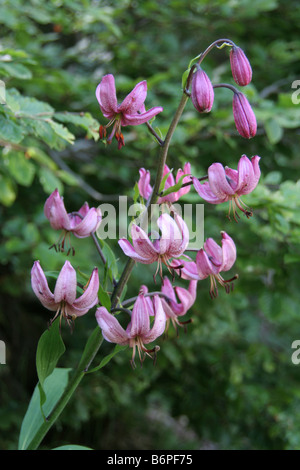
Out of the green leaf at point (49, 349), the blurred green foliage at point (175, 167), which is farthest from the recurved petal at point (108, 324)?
the blurred green foliage at point (175, 167)

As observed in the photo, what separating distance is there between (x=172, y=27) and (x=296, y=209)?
1461mm

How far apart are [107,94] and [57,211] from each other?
227 mm

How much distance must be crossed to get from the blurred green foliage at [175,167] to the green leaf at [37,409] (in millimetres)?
470

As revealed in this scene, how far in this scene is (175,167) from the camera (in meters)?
1.91

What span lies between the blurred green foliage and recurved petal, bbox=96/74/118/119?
1.84 feet

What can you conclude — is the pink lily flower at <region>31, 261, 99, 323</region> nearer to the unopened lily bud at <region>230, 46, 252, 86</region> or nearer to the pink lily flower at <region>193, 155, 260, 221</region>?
the pink lily flower at <region>193, 155, 260, 221</region>

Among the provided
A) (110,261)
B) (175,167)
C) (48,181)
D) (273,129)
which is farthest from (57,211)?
(175,167)

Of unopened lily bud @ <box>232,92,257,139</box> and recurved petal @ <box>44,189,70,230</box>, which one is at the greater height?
unopened lily bud @ <box>232,92,257,139</box>

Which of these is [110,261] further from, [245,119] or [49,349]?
[245,119]

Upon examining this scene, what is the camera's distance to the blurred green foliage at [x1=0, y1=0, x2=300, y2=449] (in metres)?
1.56

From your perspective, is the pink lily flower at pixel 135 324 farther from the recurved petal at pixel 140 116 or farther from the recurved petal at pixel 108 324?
the recurved petal at pixel 140 116

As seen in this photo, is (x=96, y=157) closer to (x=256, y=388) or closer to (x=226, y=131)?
(x=226, y=131)

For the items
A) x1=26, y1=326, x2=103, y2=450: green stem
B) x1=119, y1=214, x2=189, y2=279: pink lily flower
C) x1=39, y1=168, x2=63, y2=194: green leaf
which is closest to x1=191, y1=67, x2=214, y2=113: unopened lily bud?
x1=119, y1=214, x2=189, y2=279: pink lily flower

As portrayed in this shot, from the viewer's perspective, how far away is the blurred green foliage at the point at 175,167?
1.56 metres
